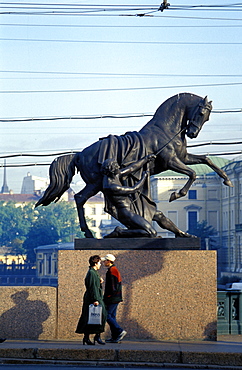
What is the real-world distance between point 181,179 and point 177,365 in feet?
365

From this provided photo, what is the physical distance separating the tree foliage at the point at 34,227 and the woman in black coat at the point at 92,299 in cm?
13921

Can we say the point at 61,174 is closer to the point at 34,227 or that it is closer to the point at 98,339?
the point at 98,339

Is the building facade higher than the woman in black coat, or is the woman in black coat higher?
the building facade

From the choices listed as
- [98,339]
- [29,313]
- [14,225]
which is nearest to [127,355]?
[98,339]

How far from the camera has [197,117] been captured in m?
15.9

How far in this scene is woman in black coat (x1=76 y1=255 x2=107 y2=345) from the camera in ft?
43.1

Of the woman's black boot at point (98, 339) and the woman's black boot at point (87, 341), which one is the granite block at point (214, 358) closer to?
the woman's black boot at point (98, 339)

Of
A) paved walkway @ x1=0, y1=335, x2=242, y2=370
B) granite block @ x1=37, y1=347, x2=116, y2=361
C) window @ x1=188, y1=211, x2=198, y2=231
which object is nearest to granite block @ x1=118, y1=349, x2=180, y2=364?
paved walkway @ x1=0, y1=335, x2=242, y2=370

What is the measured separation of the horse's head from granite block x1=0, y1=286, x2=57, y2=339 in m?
4.09

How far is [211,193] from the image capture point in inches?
5015

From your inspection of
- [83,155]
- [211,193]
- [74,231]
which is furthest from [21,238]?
[83,155]

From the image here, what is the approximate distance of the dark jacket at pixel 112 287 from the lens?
533 inches

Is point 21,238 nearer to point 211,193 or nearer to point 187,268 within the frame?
point 211,193

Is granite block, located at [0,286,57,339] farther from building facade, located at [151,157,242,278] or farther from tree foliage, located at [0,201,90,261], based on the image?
tree foliage, located at [0,201,90,261]
